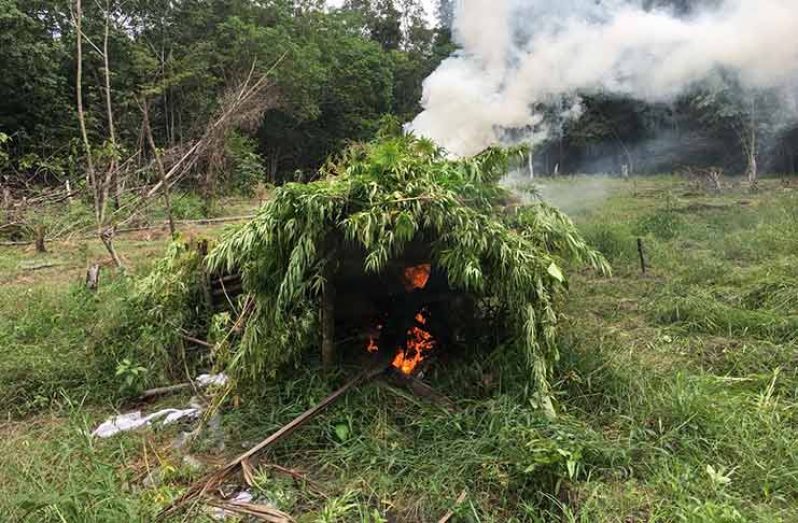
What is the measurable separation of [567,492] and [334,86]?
71.9 ft

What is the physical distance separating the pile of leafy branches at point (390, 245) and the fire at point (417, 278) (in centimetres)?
41

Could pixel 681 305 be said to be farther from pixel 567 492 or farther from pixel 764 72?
pixel 764 72

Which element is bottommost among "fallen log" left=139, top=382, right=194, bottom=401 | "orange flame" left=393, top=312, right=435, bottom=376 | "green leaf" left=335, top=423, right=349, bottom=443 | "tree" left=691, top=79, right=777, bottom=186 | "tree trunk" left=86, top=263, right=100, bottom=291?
"fallen log" left=139, top=382, right=194, bottom=401

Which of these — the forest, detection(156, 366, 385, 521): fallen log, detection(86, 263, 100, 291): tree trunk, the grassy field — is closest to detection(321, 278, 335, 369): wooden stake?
the forest

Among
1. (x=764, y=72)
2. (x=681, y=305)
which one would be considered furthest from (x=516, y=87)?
(x=681, y=305)

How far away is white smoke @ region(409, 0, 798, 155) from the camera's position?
7.86 m

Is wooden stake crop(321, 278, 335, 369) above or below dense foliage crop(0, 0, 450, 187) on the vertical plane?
below

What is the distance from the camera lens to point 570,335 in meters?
3.55

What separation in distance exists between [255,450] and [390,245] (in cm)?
118

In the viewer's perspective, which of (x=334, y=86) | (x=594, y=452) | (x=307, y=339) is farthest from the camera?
(x=334, y=86)

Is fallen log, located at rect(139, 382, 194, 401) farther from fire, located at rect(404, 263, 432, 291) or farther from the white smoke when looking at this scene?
the white smoke

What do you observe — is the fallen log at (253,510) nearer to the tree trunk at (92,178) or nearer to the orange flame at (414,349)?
the orange flame at (414,349)

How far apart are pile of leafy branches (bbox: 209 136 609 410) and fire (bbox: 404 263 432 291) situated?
41cm

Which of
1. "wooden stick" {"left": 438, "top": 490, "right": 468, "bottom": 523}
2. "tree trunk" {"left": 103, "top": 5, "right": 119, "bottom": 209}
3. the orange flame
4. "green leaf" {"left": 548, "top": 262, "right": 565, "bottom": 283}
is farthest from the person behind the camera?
"tree trunk" {"left": 103, "top": 5, "right": 119, "bottom": 209}
